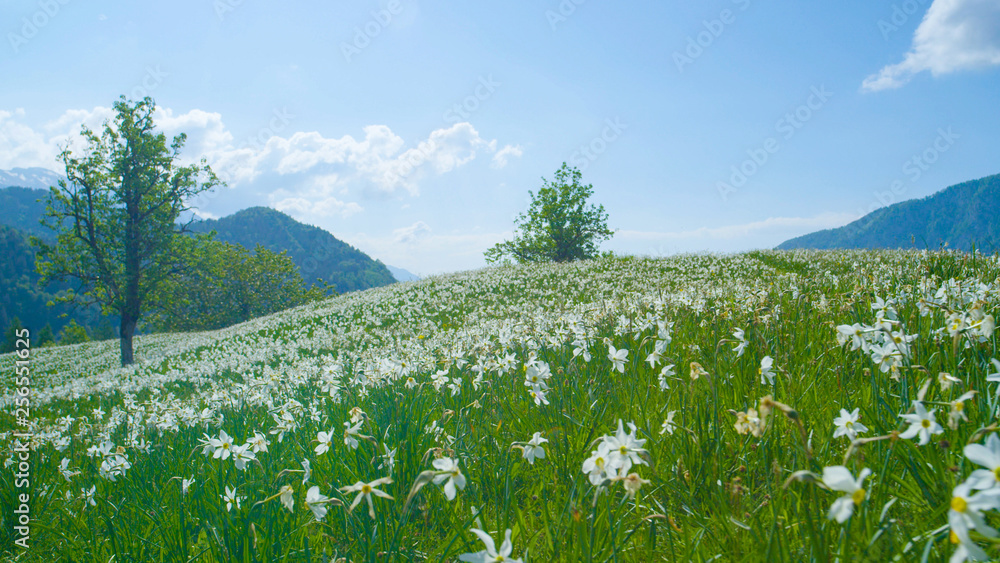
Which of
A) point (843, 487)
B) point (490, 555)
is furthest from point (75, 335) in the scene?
point (843, 487)

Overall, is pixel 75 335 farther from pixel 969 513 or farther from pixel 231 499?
pixel 969 513

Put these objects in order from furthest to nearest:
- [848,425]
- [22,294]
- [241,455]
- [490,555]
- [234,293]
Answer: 1. [22,294]
2. [234,293]
3. [241,455]
4. [848,425]
5. [490,555]

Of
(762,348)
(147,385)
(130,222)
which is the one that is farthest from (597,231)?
(762,348)

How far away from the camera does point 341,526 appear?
2.55m

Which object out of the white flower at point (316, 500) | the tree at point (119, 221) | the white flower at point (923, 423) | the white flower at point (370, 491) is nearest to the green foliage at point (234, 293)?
the tree at point (119, 221)

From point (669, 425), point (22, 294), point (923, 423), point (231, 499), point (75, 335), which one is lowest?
point (75, 335)

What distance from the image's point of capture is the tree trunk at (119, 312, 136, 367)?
2294 cm

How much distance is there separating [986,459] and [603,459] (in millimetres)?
1003

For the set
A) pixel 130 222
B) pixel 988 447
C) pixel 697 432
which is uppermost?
pixel 130 222

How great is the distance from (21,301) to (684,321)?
8313 inches

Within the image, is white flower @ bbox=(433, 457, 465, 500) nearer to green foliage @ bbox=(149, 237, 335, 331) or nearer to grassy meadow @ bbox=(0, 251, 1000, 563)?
grassy meadow @ bbox=(0, 251, 1000, 563)

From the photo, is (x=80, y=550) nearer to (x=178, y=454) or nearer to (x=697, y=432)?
(x=178, y=454)

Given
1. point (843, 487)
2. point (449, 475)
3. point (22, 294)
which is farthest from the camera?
point (22, 294)

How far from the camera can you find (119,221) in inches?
936
